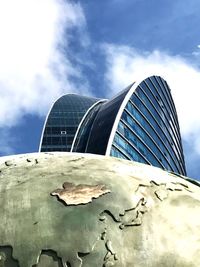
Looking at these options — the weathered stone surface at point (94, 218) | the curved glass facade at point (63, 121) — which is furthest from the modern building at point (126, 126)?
the weathered stone surface at point (94, 218)

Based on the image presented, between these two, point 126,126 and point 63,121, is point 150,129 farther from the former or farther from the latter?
point 63,121

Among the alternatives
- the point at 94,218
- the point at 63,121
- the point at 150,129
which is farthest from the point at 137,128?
the point at 94,218

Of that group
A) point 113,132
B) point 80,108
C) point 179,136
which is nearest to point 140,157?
point 113,132

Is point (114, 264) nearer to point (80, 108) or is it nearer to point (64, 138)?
point (64, 138)

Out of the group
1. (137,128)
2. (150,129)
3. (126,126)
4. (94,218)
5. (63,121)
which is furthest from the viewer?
(63,121)

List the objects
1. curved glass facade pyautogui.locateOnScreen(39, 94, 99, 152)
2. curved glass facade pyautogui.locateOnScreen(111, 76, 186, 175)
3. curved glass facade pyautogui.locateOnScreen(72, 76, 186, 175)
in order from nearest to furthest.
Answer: curved glass facade pyautogui.locateOnScreen(72, 76, 186, 175) → curved glass facade pyautogui.locateOnScreen(111, 76, 186, 175) → curved glass facade pyautogui.locateOnScreen(39, 94, 99, 152)

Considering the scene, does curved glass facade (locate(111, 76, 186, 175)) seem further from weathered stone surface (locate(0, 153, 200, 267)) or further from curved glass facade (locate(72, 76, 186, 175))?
weathered stone surface (locate(0, 153, 200, 267))

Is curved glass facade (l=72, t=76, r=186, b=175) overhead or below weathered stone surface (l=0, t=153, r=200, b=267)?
overhead

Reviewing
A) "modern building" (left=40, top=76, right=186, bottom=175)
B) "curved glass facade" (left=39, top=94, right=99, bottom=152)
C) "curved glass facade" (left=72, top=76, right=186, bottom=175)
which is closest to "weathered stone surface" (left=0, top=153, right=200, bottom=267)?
"modern building" (left=40, top=76, right=186, bottom=175)
